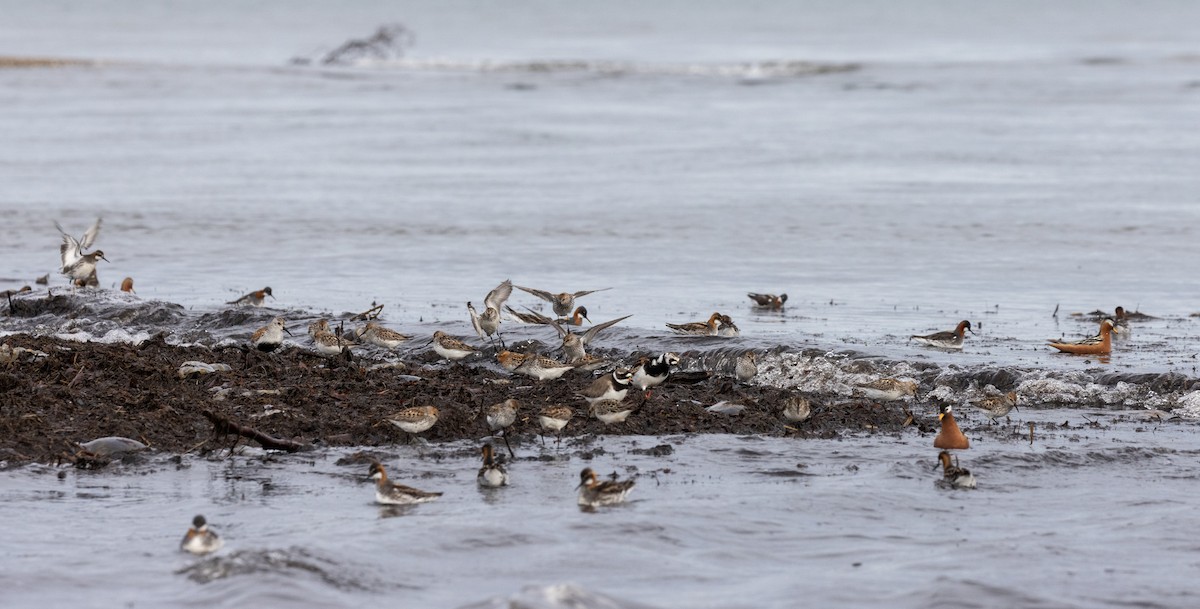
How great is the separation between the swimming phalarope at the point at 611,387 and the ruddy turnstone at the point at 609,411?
0.26 meters

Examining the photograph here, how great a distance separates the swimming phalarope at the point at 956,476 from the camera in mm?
10547

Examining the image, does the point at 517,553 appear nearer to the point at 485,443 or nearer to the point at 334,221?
the point at 485,443

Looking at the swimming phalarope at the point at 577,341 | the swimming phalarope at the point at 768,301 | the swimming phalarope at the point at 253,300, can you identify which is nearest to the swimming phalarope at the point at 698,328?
the swimming phalarope at the point at 577,341

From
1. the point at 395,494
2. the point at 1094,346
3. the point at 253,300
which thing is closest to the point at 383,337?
the point at 253,300

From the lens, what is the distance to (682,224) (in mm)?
27281

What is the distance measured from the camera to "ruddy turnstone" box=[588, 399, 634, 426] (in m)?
12.1

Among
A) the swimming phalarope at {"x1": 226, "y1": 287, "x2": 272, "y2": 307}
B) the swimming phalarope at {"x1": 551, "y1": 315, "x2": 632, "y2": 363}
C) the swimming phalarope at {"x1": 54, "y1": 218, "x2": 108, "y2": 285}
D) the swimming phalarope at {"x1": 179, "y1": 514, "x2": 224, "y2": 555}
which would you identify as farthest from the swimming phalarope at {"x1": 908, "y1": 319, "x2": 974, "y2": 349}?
the swimming phalarope at {"x1": 54, "y1": 218, "x2": 108, "y2": 285}

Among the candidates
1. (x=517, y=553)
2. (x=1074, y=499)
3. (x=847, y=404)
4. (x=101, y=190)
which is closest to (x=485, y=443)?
(x=517, y=553)

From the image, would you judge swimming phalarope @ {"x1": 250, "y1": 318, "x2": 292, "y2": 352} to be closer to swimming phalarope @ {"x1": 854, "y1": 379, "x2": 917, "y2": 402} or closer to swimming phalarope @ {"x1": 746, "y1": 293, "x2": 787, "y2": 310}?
swimming phalarope @ {"x1": 854, "y1": 379, "x2": 917, "y2": 402}

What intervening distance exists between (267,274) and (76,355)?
8449 mm

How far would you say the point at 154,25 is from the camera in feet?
389

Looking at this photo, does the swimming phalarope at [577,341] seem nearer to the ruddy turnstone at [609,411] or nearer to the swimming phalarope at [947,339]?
the ruddy turnstone at [609,411]

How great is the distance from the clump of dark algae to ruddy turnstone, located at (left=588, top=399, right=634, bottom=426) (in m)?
0.09

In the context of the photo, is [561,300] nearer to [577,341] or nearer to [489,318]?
[489,318]
